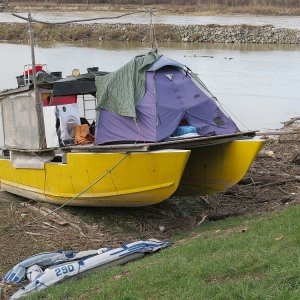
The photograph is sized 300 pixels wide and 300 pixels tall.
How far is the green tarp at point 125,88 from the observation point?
9.85m

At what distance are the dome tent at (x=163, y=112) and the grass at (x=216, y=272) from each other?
263 centimetres

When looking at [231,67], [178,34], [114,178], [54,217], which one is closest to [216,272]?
[114,178]

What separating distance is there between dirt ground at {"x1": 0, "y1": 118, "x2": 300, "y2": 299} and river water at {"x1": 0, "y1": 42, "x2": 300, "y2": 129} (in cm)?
830

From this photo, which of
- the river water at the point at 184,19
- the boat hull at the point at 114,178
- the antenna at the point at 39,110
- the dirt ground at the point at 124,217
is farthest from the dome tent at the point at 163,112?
the river water at the point at 184,19

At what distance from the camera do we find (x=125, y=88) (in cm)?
1002

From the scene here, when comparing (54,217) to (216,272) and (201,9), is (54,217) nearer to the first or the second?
(216,272)

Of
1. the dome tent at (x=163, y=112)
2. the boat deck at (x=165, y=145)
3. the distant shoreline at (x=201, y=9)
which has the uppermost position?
the distant shoreline at (x=201, y=9)

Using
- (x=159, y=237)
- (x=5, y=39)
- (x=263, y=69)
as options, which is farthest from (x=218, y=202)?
(x=5, y=39)

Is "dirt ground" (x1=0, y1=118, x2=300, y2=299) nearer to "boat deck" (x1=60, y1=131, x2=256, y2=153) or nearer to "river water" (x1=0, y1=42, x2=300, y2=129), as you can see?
"boat deck" (x1=60, y1=131, x2=256, y2=153)

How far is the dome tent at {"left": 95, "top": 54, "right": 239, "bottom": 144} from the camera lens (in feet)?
31.8

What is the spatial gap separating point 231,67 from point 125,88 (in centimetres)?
2766

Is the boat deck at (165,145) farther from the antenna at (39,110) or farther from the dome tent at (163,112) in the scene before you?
the antenna at (39,110)

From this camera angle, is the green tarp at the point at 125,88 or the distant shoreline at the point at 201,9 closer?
the green tarp at the point at 125,88

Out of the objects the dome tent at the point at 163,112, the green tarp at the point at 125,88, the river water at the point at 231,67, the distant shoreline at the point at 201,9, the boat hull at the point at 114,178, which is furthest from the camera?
the distant shoreline at the point at 201,9
